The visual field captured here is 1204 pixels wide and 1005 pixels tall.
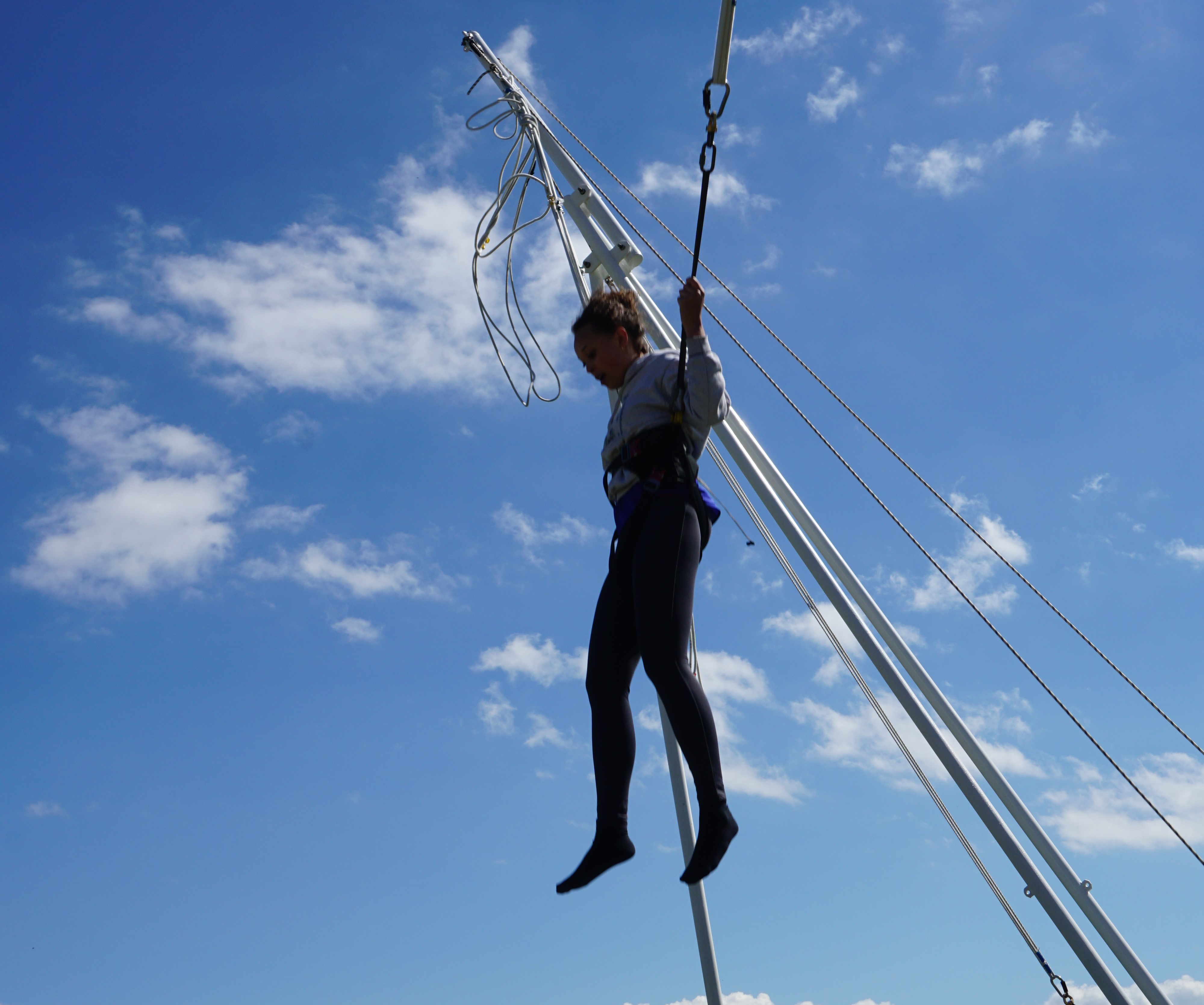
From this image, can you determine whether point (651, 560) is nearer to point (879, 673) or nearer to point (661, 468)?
point (661, 468)

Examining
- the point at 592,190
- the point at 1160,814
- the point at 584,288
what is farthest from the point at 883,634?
the point at 592,190

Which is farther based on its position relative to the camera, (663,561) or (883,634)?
(883,634)

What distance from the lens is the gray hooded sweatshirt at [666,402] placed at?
2930mm

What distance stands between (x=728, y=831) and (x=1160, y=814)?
7.49 ft

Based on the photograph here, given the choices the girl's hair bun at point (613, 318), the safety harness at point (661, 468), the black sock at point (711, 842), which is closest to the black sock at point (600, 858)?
the black sock at point (711, 842)

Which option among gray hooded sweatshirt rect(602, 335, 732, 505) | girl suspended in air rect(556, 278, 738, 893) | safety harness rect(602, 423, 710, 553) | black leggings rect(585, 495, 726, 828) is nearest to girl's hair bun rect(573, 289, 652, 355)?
girl suspended in air rect(556, 278, 738, 893)

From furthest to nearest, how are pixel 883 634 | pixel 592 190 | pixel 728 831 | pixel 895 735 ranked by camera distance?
pixel 592 190, pixel 895 735, pixel 883 634, pixel 728 831

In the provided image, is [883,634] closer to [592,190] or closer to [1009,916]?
[1009,916]

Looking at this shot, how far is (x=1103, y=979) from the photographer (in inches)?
101

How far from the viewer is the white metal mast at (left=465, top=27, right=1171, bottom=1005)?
278 cm

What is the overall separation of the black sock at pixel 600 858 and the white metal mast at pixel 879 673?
992 mm

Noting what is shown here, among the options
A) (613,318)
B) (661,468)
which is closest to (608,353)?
(613,318)

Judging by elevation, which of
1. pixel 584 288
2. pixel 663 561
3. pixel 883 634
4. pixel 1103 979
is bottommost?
pixel 1103 979

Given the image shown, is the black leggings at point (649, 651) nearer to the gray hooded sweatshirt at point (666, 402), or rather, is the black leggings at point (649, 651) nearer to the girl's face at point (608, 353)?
the gray hooded sweatshirt at point (666, 402)
